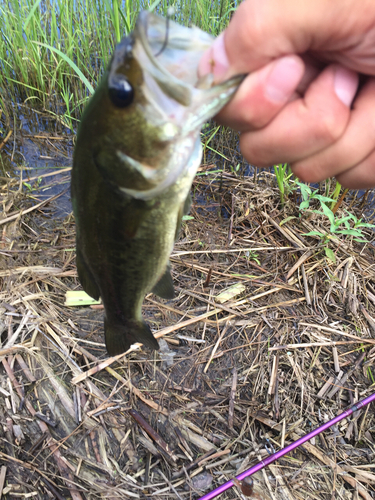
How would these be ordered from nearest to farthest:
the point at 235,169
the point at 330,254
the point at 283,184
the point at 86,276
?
the point at 86,276
the point at 330,254
the point at 283,184
the point at 235,169

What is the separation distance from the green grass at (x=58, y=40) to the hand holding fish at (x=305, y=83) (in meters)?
3.20

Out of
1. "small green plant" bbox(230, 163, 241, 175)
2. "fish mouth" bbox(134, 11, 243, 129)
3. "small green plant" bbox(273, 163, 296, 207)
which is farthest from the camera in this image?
"small green plant" bbox(230, 163, 241, 175)

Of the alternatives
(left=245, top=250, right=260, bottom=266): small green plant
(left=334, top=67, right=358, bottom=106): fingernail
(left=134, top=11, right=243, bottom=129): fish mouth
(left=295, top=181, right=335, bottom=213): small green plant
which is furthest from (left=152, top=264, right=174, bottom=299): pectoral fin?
(left=295, top=181, right=335, bottom=213): small green plant

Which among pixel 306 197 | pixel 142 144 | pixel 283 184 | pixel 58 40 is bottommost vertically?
pixel 283 184

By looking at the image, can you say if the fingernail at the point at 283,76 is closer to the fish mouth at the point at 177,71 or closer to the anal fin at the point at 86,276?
the fish mouth at the point at 177,71

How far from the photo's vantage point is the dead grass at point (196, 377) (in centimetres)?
195

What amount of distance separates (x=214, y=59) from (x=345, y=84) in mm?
500

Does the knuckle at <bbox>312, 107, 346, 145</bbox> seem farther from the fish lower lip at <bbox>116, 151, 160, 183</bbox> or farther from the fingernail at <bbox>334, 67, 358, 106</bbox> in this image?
the fish lower lip at <bbox>116, 151, 160, 183</bbox>

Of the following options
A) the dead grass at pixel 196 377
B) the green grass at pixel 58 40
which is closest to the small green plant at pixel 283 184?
the dead grass at pixel 196 377

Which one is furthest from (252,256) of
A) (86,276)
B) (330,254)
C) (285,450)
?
(86,276)

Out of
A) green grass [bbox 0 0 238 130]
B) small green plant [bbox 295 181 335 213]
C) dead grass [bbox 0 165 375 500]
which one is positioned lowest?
dead grass [bbox 0 165 375 500]

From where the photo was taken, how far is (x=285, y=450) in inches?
76.1

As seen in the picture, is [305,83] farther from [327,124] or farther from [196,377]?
[196,377]

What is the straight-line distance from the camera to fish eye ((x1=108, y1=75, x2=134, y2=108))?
104 cm
